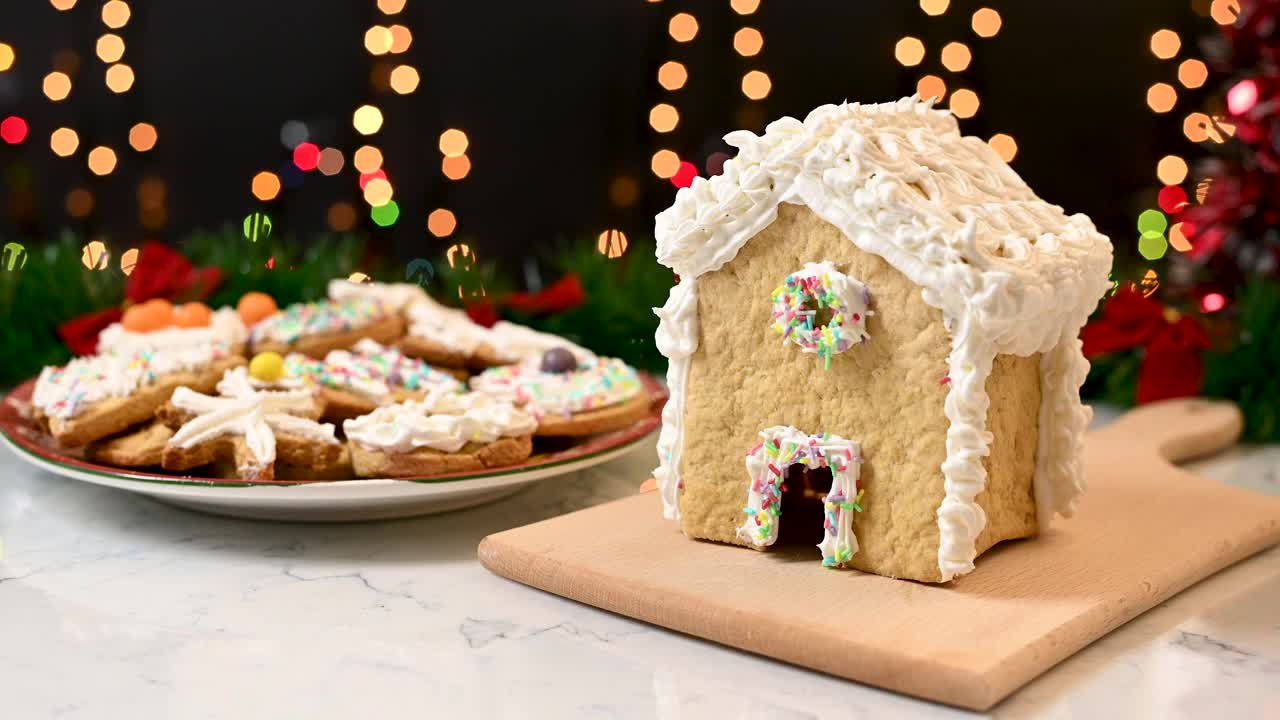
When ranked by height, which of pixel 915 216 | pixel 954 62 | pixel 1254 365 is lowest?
pixel 1254 365

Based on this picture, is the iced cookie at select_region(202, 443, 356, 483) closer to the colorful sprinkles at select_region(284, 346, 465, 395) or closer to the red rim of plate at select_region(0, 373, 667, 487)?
the red rim of plate at select_region(0, 373, 667, 487)

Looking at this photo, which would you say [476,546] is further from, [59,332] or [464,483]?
[59,332]

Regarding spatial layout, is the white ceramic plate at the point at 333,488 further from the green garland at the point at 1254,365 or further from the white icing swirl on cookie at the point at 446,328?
the green garland at the point at 1254,365

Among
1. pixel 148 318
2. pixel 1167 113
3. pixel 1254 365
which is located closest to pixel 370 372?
pixel 148 318

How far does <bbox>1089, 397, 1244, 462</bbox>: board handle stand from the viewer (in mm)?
2262

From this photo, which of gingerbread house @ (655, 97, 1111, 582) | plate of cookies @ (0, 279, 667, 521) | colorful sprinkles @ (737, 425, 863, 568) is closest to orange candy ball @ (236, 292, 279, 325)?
plate of cookies @ (0, 279, 667, 521)

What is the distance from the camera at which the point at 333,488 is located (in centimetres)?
171

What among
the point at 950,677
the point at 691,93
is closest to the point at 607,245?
the point at 691,93

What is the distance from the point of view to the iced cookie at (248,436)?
72.1 inches

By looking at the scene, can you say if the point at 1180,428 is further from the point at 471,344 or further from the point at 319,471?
the point at 319,471

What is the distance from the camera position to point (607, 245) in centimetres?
332

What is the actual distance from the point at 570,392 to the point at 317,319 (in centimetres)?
65

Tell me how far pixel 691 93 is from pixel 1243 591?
2.58m

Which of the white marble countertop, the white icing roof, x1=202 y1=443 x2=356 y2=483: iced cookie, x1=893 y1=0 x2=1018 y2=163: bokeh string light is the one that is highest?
x1=893 y1=0 x2=1018 y2=163: bokeh string light
